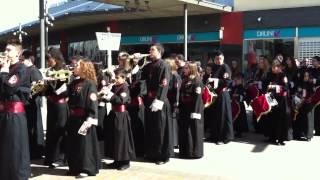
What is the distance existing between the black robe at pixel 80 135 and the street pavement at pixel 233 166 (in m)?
0.22

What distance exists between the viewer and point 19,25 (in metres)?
32.5

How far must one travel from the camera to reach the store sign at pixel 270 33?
2169 cm

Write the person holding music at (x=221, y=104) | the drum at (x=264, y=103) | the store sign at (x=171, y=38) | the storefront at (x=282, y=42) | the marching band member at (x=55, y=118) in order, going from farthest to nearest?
the store sign at (x=171, y=38) < the storefront at (x=282, y=42) < the person holding music at (x=221, y=104) < the drum at (x=264, y=103) < the marching band member at (x=55, y=118)

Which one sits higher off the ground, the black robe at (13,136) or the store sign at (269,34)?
the store sign at (269,34)

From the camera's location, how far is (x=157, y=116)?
896 centimetres

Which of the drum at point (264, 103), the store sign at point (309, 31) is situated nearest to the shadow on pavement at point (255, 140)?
the drum at point (264, 103)

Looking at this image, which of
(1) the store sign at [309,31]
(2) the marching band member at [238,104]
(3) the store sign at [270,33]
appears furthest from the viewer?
(3) the store sign at [270,33]

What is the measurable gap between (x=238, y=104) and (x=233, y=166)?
329 cm

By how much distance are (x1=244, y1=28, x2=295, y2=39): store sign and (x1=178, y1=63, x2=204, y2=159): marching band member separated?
42.4 ft

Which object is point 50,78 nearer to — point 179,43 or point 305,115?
point 305,115

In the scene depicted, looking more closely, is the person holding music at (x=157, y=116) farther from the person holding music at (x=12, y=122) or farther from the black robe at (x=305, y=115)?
the black robe at (x=305, y=115)

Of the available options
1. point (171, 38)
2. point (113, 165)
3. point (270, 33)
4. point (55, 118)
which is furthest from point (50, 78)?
point (171, 38)

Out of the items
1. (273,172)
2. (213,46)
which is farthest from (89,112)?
(213,46)

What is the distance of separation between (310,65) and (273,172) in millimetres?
4150
